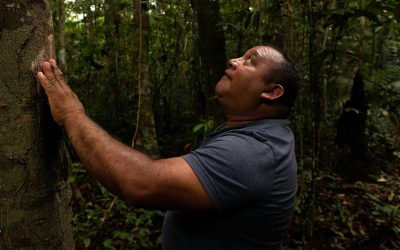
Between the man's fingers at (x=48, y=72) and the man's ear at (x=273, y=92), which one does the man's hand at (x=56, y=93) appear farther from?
the man's ear at (x=273, y=92)

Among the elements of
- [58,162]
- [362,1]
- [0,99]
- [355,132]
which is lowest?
[355,132]

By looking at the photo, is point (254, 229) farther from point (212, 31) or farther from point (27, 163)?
point (212, 31)

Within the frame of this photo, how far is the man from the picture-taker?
1.49m

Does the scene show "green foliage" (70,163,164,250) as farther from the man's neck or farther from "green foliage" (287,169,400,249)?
the man's neck

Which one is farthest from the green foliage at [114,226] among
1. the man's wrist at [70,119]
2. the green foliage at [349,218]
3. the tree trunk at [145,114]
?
the man's wrist at [70,119]

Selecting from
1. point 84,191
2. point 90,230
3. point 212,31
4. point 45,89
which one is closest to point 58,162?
point 45,89

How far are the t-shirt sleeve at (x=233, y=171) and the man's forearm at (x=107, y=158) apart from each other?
186mm

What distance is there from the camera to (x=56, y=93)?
5.08 ft

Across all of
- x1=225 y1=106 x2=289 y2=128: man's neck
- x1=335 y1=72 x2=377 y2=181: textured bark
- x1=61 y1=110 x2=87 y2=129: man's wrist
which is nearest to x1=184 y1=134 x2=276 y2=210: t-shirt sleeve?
x1=225 y1=106 x2=289 y2=128: man's neck

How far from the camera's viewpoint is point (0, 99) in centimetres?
151

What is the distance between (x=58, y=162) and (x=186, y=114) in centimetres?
805

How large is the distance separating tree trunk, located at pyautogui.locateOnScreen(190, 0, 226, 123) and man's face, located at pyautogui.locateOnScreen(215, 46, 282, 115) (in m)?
3.09

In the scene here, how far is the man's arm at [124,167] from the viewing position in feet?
4.83

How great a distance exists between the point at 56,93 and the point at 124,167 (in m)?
0.39
